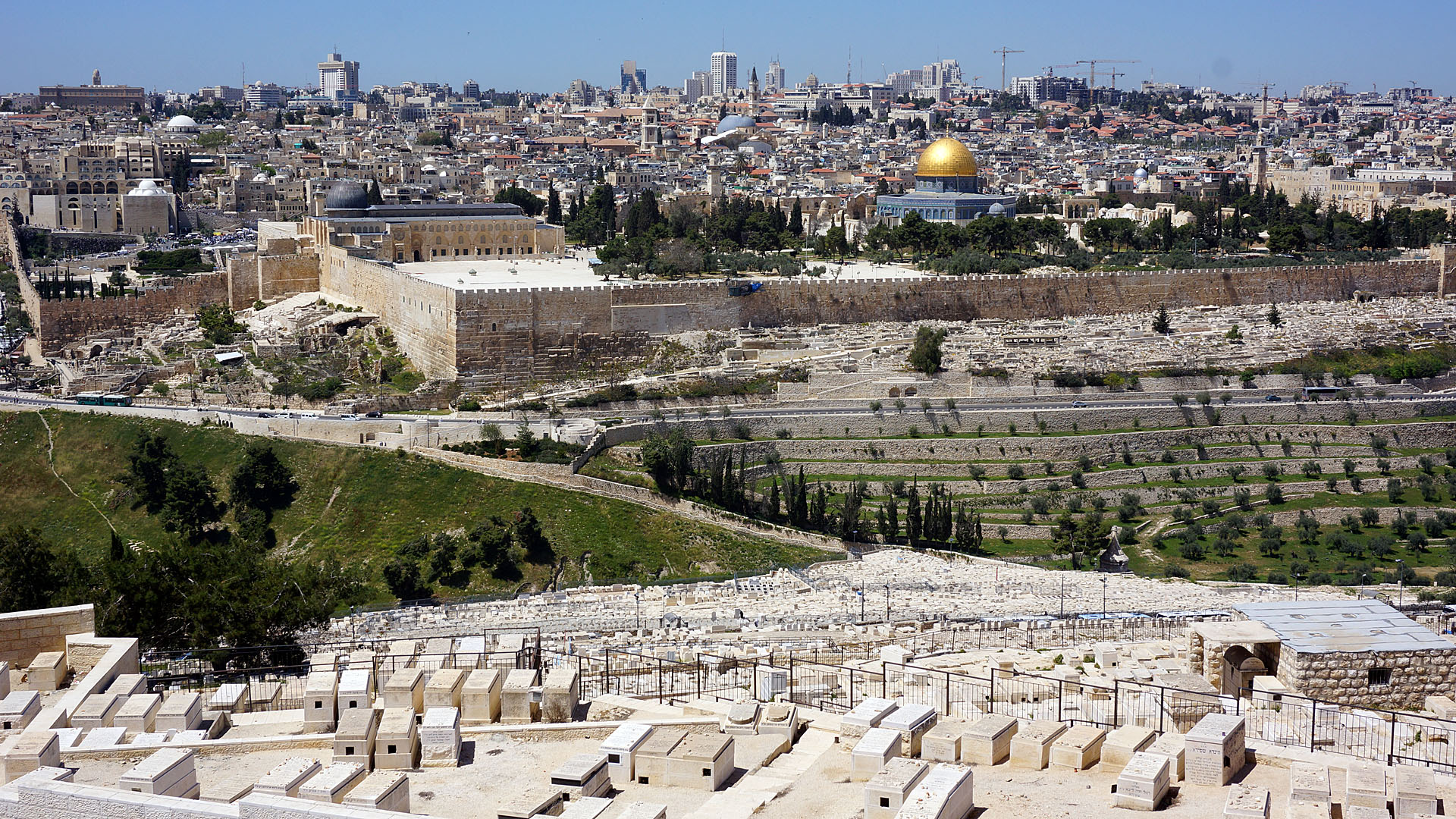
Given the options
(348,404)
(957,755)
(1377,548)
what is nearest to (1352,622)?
(957,755)

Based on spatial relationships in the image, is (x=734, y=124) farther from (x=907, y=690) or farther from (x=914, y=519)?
(x=907, y=690)

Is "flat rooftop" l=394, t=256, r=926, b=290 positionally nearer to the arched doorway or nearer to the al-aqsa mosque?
the al-aqsa mosque

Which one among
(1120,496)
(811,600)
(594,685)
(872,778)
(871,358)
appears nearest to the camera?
(872,778)

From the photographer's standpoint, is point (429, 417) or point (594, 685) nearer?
point (594, 685)

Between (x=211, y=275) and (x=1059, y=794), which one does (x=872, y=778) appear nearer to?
(x=1059, y=794)

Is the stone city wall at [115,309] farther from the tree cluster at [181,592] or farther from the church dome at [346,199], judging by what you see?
the tree cluster at [181,592]
